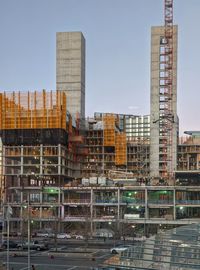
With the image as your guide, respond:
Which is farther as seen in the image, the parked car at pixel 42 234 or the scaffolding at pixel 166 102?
the scaffolding at pixel 166 102

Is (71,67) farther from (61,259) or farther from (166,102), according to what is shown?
(61,259)

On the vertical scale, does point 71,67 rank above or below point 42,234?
above

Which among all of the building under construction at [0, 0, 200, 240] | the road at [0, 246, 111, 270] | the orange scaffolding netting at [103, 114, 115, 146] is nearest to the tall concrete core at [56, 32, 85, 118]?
the building under construction at [0, 0, 200, 240]

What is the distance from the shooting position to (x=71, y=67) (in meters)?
176

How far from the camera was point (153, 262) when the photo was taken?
112 feet

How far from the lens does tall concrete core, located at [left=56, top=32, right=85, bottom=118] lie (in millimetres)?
175125

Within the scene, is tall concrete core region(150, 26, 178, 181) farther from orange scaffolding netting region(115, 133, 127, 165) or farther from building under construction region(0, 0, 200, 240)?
orange scaffolding netting region(115, 133, 127, 165)

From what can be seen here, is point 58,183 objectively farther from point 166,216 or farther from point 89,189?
point 166,216

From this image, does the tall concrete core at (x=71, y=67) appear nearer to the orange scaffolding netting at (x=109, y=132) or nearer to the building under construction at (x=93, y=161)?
the building under construction at (x=93, y=161)

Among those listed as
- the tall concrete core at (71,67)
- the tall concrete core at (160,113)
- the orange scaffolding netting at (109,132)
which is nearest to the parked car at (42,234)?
the tall concrete core at (160,113)

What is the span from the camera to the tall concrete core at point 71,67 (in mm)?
175125

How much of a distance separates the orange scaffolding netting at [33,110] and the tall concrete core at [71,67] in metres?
30.8

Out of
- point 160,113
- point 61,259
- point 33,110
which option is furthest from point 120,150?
point 61,259

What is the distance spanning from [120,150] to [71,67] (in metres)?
36.2
